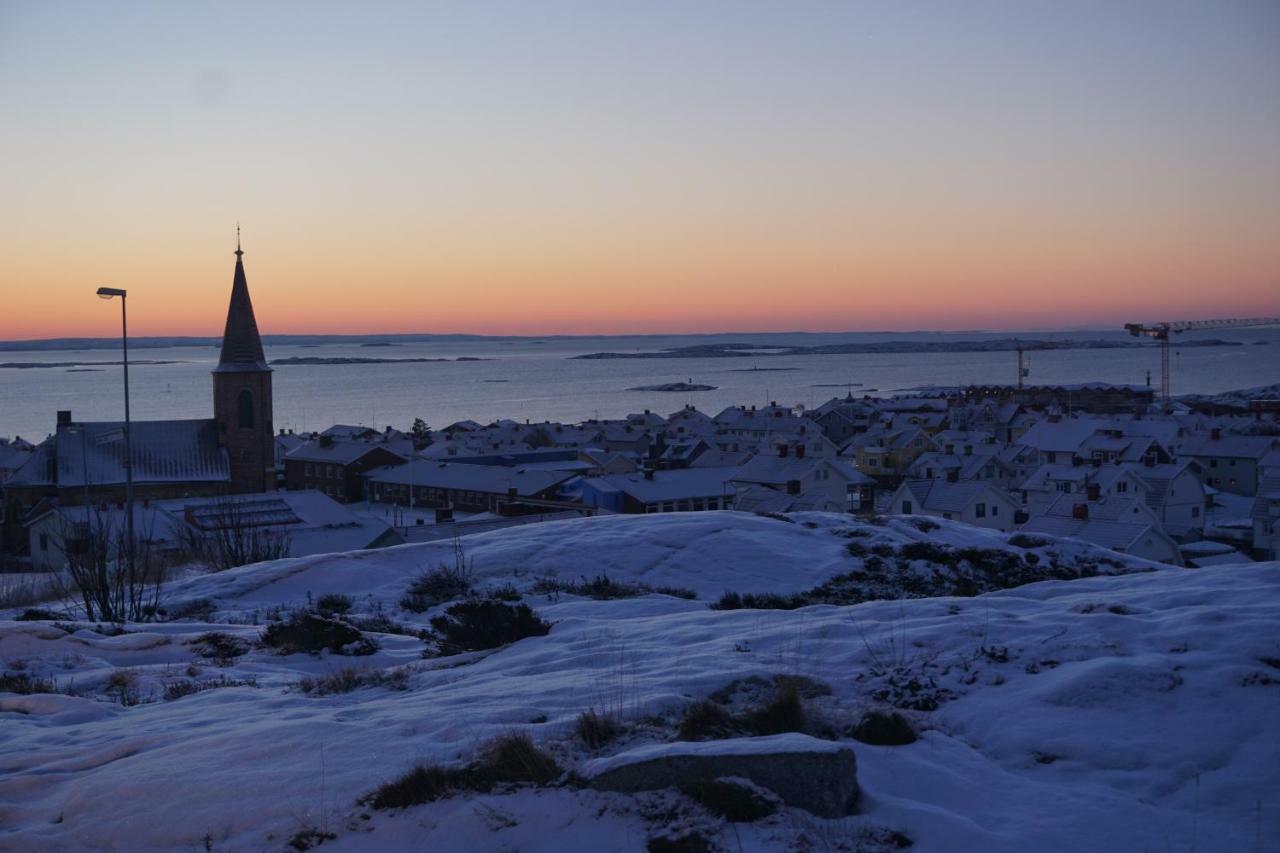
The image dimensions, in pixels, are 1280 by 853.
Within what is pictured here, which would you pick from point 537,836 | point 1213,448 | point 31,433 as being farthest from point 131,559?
point 31,433

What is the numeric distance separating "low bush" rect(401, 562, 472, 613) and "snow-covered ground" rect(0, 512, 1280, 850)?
385 centimetres

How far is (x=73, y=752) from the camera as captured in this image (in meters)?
7.11

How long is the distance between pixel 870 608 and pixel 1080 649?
2675 millimetres

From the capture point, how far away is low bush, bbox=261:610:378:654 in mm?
10758

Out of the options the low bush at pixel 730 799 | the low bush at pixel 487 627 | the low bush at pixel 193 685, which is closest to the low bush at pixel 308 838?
the low bush at pixel 730 799

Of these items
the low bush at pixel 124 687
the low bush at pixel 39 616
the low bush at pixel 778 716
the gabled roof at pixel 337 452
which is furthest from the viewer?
the gabled roof at pixel 337 452

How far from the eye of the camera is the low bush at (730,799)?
17.7 feet

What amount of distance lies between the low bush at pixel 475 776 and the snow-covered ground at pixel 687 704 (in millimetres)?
104

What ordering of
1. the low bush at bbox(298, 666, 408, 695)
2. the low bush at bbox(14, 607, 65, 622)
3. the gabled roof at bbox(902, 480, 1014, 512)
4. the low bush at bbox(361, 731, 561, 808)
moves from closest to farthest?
the low bush at bbox(361, 731, 561, 808), the low bush at bbox(298, 666, 408, 695), the low bush at bbox(14, 607, 65, 622), the gabled roof at bbox(902, 480, 1014, 512)

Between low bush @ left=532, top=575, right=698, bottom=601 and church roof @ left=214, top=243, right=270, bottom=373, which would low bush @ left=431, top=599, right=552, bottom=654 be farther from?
church roof @ left=214, top=243, right=270, bottom=373

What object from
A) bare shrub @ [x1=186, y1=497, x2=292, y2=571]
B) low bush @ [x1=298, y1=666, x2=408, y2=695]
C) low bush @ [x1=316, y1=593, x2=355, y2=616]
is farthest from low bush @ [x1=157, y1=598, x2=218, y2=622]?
low bush @ [x1=298, y1=666, x2=408, y2=695]

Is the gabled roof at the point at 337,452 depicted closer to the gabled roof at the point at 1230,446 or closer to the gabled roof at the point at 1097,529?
the gabled roof at the point at 1097,529

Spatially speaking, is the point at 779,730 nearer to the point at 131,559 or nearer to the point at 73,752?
the point at 73,752

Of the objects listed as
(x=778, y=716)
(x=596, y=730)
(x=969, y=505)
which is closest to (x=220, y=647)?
(x=596, y=730)
